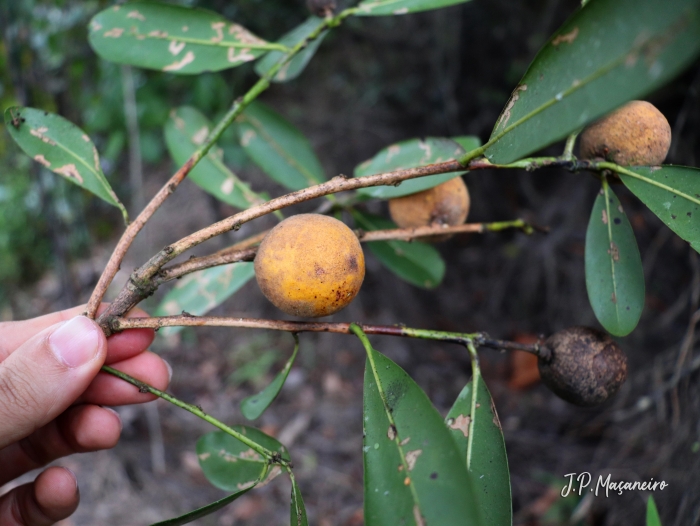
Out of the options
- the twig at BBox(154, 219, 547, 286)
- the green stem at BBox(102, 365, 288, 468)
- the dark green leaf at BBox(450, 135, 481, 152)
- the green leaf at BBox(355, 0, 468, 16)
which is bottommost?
the green stem at BBox(102, 365, 288, 468)

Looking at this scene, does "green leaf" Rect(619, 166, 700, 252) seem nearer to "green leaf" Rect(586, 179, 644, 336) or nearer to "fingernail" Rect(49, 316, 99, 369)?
"green leaf" Rect(586, 179, 644, 336)

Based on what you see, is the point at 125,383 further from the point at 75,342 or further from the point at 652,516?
the point at 652,516

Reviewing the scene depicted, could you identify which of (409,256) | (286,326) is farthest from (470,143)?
(286,326)

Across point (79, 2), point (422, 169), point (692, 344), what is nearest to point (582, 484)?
point (692, 344)

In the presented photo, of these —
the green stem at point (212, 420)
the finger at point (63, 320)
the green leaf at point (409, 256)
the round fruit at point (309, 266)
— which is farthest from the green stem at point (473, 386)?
the finger at point (63, 320)

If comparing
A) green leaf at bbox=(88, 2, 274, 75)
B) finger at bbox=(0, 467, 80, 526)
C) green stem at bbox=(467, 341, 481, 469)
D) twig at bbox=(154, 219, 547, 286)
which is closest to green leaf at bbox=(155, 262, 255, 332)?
twig at bbox=(154, 219, 547, 286)
